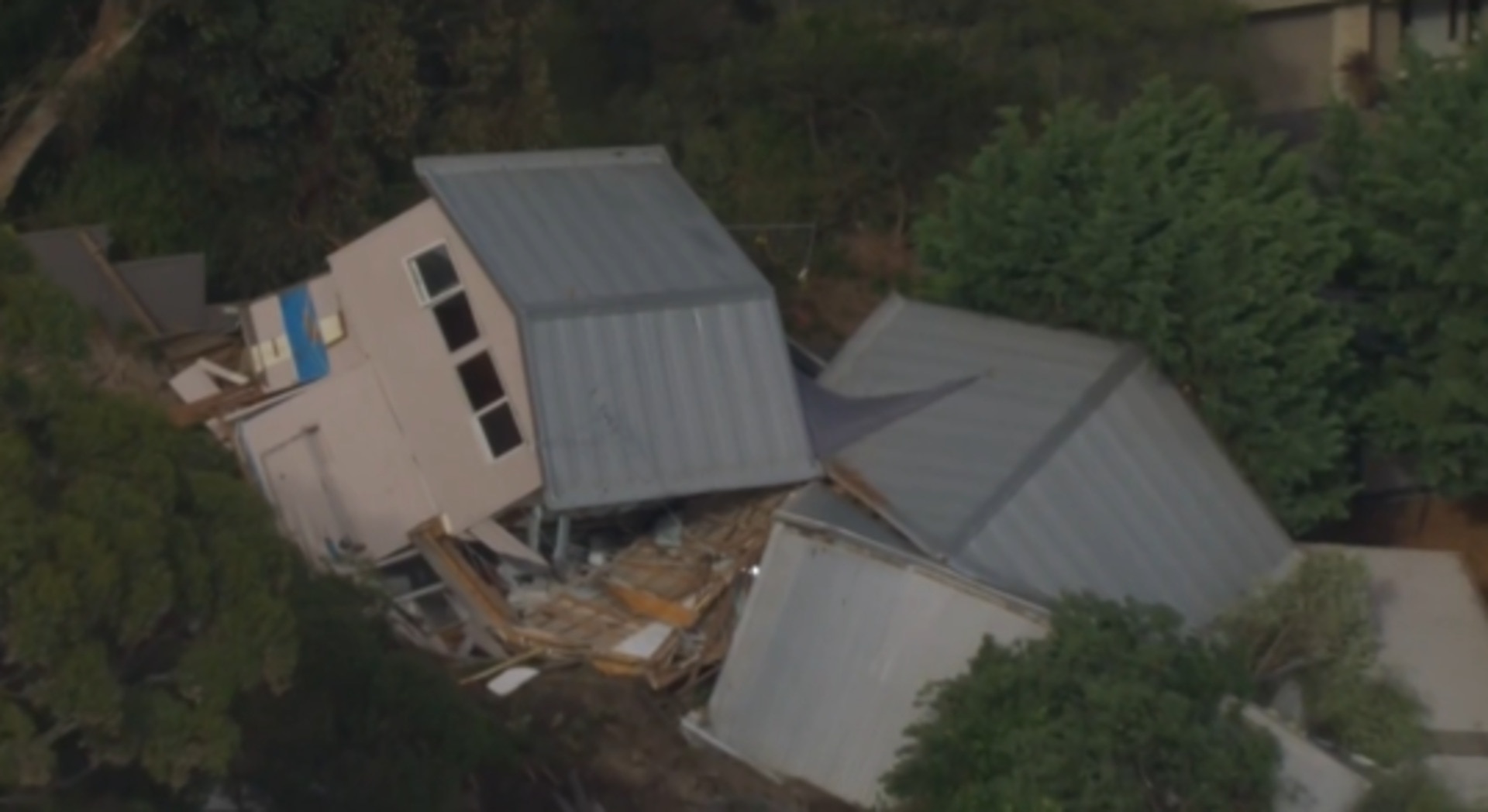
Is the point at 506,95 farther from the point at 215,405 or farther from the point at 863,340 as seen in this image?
the point at 863,340

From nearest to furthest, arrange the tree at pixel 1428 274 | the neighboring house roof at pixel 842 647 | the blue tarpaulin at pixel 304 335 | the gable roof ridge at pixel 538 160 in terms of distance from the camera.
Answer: the neighboring house roof at pixel 842 647
the gable roof ridge at pixel 538 160
the blue tarpaulin at pixel 304 335
the tree at pixel 1428 274

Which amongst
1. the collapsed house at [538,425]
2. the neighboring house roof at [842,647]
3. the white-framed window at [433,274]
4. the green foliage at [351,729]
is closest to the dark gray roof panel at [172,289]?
the collapsed house at [538,425]

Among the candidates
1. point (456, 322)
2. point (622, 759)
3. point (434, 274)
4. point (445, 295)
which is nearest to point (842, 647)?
point (622, 759)

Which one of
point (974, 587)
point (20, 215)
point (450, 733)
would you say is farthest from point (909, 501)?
point (20, 215)

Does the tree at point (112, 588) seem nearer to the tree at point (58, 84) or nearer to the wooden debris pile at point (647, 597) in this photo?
the wooden debris pile at point (647, 597)

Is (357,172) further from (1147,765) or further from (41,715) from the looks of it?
(41,715)
